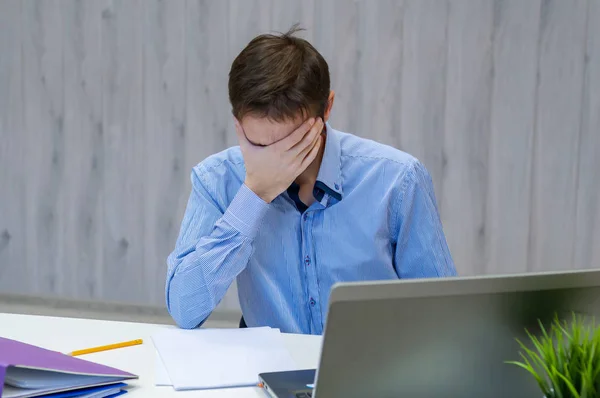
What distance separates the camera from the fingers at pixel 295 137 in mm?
1483

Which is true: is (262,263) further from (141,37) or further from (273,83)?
(141,37)

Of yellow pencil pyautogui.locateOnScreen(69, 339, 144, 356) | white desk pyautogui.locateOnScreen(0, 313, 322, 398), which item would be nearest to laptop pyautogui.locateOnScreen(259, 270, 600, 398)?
white desk pyautogui.locateOnScreen(0, 313, 322, 398)

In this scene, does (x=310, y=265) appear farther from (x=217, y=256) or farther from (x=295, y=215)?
(x=217, y=256)

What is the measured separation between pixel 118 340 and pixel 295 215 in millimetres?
476

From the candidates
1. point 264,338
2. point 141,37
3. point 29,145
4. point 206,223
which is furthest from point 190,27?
point 264,338

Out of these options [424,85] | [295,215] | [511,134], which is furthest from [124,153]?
[295,215]

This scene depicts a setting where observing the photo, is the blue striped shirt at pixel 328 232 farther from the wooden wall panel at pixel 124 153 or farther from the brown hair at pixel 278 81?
the wooden wall panel at pixel 124 153

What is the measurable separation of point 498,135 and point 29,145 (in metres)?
2.12

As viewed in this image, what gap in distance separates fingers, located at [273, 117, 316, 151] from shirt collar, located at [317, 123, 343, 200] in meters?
0.13

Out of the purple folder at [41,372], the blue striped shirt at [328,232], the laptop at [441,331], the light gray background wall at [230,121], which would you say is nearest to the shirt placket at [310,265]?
the blue striped shirt at [328,232]

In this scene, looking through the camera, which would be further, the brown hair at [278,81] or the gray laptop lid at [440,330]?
the brown hair at [278,81]

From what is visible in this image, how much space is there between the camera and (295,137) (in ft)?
4.87

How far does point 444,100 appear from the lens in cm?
295

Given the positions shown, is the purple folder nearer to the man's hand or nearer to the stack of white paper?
the stack of white paper
